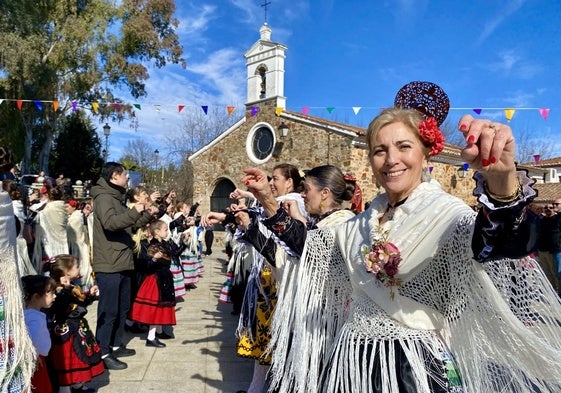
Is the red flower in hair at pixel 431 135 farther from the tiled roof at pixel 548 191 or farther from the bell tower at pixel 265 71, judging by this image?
the tiled roof at pixel 548 191

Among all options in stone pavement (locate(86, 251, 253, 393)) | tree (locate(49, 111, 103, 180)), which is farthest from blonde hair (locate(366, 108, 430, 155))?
tree (locate(49, 111, 103, 180))

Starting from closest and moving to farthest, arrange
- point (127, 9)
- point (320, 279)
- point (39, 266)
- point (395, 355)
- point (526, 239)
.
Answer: point (526, 239) < point (395, 355) < point (320, 279) < point (39, 266) < point (127, 9)

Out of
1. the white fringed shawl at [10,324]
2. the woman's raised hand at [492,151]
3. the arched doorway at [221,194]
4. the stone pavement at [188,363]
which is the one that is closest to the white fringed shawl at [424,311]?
the woman's raised hand at [492,151]

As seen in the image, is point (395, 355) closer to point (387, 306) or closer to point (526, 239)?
point (387, 306)

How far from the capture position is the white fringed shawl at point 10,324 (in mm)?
2307

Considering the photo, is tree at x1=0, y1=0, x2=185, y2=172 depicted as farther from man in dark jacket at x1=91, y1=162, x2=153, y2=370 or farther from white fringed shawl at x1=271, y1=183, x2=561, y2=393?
white fringed shawl at x1=271, y1=183, x2=561, y2=393

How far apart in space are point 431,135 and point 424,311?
2.10 feet

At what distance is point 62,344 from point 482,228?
3.21 meters

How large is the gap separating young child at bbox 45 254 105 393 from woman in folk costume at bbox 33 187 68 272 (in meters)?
2.73

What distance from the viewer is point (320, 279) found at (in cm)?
196

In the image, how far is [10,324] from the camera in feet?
7.69

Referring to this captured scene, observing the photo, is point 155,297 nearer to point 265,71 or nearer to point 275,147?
point 275,147

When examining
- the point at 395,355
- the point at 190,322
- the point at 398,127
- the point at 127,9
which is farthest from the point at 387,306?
the point at 127,9

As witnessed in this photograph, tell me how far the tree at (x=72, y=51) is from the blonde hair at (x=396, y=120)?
16.3 meters
